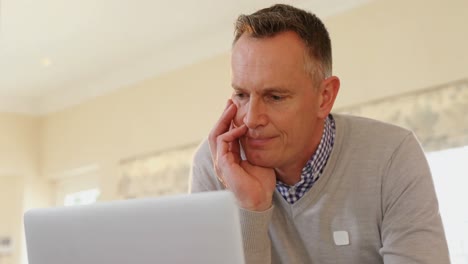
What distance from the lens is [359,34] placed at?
379 cm

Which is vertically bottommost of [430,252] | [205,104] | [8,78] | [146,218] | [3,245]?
[3,245]

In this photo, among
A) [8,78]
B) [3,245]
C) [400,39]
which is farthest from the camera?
[3,245]

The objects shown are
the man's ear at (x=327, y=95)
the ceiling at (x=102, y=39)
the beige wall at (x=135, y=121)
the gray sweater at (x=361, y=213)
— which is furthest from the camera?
the beige wall at (x=135, y=121)

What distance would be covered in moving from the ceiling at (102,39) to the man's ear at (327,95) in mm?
2409

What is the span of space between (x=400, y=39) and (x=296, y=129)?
2388mm

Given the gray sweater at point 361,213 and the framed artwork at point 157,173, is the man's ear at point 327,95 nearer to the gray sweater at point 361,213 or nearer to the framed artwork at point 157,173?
the gray sweater at point 361,213

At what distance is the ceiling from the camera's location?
158 inches

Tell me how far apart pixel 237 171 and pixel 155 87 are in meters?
3.92

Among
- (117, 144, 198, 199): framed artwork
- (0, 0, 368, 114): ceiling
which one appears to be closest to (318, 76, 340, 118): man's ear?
(0, 0, 368, 114): ceiling

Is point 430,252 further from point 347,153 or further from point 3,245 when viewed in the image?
point 3,245

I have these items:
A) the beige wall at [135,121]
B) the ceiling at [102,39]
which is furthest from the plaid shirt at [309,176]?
the beige wall at [135,121]

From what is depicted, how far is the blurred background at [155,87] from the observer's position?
11.3 ft

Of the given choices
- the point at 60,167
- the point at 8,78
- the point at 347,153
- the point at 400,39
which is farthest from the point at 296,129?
the point at 60,167

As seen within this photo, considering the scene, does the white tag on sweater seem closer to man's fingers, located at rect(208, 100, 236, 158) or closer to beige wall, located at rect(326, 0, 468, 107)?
man's fingers, located at rect(208, 100, 236, 158)
